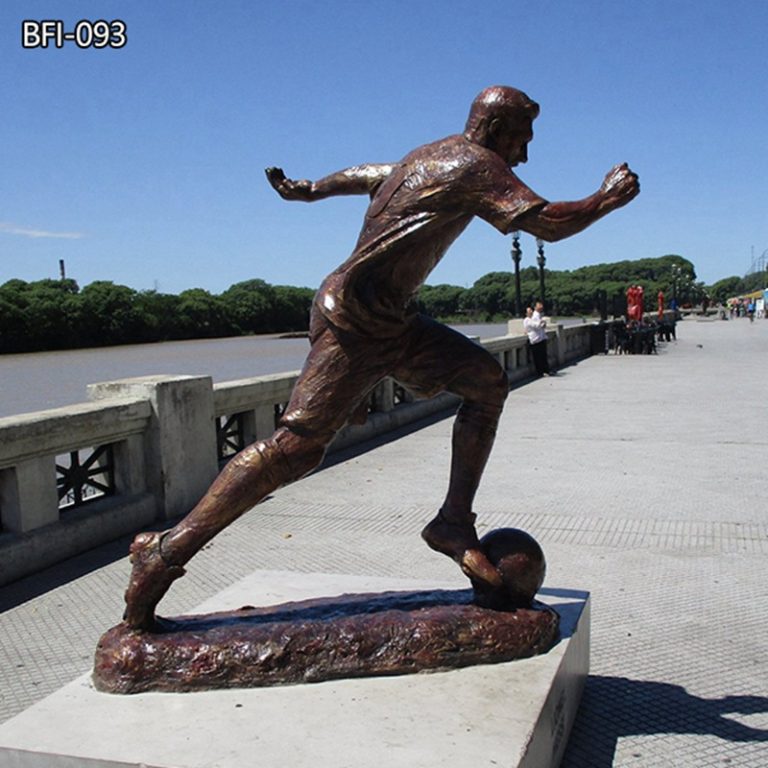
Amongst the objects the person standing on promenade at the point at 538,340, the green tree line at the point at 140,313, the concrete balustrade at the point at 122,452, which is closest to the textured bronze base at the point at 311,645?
the concrete balustrade at the point at 122,452

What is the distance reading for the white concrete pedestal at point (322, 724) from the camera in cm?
275

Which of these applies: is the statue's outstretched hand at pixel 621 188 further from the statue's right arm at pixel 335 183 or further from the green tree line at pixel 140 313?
the green tree line at pixel 140 313

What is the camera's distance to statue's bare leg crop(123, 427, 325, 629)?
3.40m

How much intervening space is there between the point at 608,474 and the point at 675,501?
4.08 feet

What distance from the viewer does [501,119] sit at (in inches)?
131

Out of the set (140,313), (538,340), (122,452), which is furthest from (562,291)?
(122,452)

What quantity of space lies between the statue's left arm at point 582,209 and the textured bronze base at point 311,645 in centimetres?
150

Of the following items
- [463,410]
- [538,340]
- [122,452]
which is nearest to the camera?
[463,410]

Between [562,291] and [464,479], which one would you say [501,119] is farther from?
[562,291]

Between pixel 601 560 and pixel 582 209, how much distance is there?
138 inches

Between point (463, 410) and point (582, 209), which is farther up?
point (582, 209)

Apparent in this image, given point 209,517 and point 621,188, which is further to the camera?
point 209,517

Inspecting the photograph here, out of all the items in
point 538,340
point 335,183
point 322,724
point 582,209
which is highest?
point 335,183

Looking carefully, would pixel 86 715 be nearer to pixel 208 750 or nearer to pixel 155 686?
pixel 155 686
